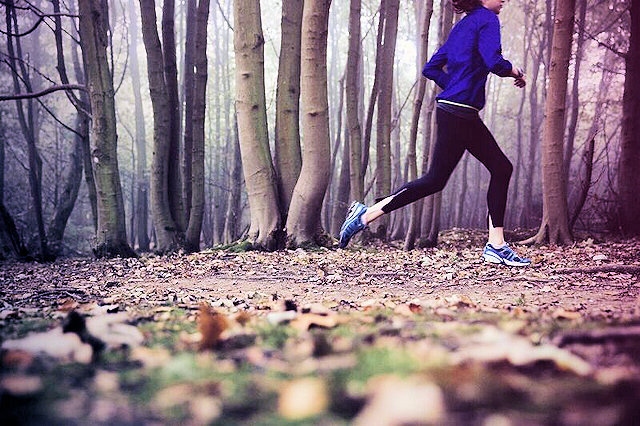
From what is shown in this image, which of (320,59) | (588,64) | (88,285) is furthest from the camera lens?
(588,64)

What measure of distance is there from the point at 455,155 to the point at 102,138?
525 cm

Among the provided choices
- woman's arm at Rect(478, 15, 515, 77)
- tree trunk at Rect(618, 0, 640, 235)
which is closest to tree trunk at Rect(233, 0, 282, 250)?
woman's arm at Rect(478, 15, 515, 77)

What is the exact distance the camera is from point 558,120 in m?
7.39

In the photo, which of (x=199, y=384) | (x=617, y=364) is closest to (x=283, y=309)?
(x=199, y=384)

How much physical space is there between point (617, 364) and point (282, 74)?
695 centimetres

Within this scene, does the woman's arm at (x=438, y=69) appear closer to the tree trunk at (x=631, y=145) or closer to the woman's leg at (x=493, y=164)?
the woman's leg at (x=493, y=164)

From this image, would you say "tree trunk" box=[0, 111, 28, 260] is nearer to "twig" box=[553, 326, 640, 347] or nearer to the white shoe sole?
the white shoe sole

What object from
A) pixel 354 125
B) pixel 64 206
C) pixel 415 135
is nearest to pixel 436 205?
pixel 415 135

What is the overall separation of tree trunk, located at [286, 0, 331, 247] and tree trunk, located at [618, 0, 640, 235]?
6.02 metres

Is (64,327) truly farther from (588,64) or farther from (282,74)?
(588,64)

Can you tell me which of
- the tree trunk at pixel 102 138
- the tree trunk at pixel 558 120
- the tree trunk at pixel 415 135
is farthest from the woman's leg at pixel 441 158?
the tree trunk at pixel 102 138

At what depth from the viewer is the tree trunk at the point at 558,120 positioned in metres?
7.31

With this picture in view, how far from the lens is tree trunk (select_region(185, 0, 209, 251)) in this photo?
9.15 meters

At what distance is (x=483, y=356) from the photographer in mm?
1156
